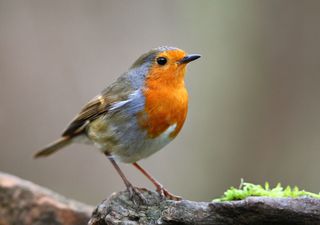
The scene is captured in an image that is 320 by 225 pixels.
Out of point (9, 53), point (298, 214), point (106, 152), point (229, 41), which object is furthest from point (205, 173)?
point (298, 214)

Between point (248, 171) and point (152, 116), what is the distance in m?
→ 4.57

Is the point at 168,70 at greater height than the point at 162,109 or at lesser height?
greater

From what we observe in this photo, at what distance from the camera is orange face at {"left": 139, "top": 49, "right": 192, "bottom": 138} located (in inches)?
177

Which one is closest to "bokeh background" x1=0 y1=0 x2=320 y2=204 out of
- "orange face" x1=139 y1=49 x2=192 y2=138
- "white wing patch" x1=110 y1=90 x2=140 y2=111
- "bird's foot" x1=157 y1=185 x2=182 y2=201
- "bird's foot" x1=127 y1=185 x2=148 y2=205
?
"white wing patch" x1=110 y1=90 x2=140 y2=111

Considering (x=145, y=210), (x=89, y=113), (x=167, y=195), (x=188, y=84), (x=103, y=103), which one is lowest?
(x=145, y=210)

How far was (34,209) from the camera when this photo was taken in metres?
4.71

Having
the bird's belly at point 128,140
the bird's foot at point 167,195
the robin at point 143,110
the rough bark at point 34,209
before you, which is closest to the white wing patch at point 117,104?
the robin at point 143,110

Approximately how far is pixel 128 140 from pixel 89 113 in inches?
25.9

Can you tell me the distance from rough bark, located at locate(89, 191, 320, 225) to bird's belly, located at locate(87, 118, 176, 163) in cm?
82

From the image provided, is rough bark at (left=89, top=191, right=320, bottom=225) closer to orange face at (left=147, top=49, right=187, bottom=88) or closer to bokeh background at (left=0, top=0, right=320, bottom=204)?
orange face at (left=147, top=49, right=187, bottom=88)

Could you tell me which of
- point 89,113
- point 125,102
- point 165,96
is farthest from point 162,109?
point 89,113

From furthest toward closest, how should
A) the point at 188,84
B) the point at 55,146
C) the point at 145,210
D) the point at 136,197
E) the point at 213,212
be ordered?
1. the point at 188,84
2. the point at 55,146
3. the point at 136,197
4. the point at 145,210
5. the point at 213,212

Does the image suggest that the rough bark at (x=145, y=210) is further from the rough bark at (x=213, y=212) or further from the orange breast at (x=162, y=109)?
the orange breast at (x=162, y=109)

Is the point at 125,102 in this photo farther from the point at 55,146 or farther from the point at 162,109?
the point at 55,146
